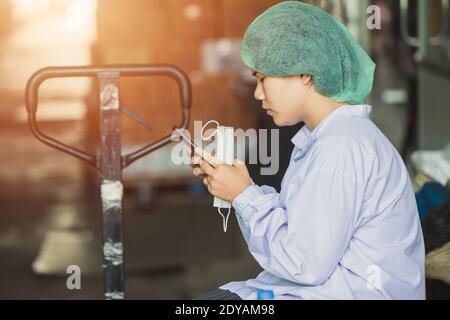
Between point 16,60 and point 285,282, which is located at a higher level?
point 16,60

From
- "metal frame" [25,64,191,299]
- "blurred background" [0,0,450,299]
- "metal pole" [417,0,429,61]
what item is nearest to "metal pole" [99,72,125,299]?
"metal frame" [25,64,191,299]

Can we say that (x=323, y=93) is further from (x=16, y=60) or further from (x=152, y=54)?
(x=16, y=60)

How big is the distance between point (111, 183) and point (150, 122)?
335 centimetres

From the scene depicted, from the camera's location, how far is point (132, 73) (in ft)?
9.54

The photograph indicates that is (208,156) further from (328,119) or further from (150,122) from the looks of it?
(150,122)

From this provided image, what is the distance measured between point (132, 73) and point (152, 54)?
11.0 ft

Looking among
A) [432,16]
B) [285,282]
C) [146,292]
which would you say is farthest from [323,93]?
[432,16]

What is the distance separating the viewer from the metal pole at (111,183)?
2.88 metres

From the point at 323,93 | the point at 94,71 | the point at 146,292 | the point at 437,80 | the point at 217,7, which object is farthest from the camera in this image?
the point at 217,7

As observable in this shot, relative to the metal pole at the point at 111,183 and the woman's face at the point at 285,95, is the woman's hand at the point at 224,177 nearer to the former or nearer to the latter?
the woman's face at the point at 285,95

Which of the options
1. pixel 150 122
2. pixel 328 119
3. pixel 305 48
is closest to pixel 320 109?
pixel 328 119

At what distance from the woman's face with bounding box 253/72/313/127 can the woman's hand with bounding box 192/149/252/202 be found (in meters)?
0.15

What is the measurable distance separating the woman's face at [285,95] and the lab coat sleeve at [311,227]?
200 millimetres

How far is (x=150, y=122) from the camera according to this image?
247 inches
